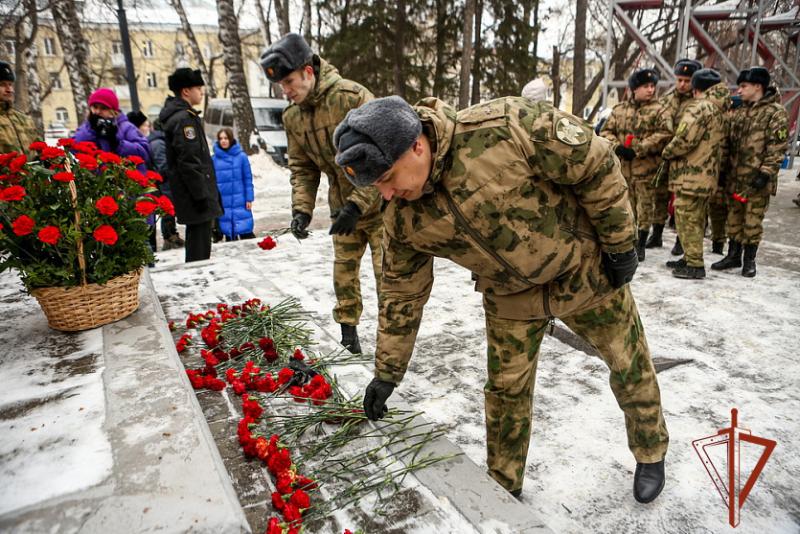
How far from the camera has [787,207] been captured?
9.22 metres

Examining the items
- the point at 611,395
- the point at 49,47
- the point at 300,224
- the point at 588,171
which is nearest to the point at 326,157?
the point at 300,224

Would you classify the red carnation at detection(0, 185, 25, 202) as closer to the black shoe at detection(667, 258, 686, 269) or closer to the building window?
the black shoe at detection(667, 258, 686, 269)

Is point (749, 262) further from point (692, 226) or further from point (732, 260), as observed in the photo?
point (692, 226)

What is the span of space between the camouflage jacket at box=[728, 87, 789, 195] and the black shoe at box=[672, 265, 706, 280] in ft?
3.38

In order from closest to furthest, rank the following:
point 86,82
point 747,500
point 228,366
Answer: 1. point 747,500
2. point 228,366
3. point 86,82

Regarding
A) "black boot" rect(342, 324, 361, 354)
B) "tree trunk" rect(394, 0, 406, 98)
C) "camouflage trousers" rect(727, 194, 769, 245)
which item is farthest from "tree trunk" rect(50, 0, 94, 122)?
"camouflage trousers" rect(727, 194, 769, 245)

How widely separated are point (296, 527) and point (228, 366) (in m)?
1.34

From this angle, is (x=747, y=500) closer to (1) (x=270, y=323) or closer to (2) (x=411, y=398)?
(2) (x=411, y=398)

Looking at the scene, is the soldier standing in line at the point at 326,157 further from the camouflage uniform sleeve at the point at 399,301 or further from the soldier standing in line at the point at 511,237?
the soldier standing in line at the point at 511,237

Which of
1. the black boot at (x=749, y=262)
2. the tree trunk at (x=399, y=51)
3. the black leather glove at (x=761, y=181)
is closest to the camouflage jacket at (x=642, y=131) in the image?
the black leather glove at (x=761, y=181)

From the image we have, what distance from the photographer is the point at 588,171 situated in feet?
5.76

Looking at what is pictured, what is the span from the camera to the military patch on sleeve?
1.70 metres

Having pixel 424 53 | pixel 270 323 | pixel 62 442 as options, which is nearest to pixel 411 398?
pixel 270 323

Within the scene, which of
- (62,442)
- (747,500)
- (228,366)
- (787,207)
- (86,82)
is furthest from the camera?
(86,82)
